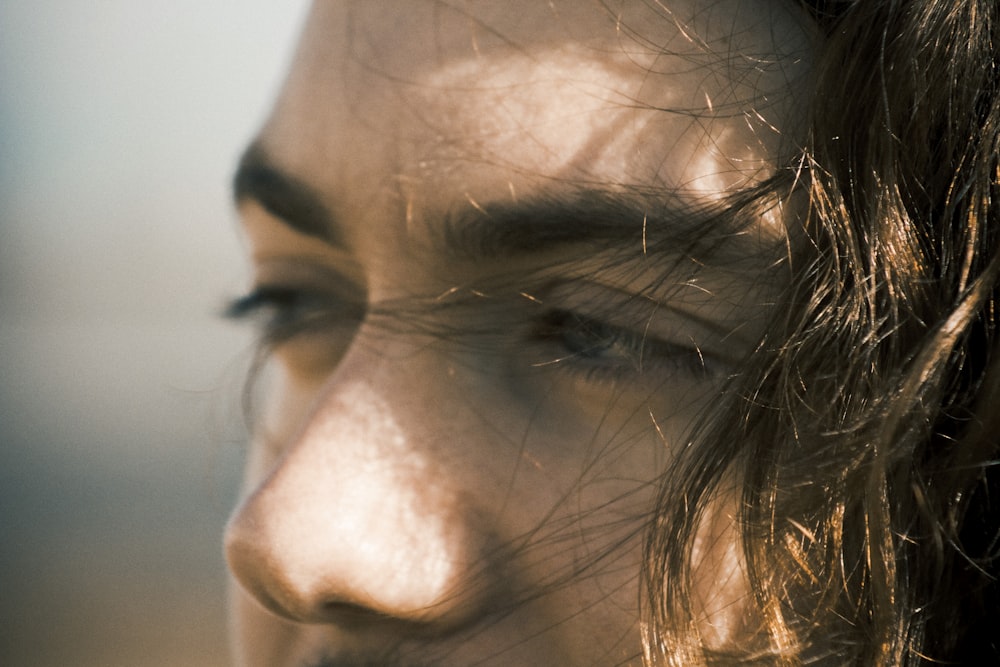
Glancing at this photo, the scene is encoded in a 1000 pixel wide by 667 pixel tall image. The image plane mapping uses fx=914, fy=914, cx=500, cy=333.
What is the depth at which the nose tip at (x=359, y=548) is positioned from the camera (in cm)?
61

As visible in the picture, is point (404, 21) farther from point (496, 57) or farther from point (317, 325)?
point (317, 325)

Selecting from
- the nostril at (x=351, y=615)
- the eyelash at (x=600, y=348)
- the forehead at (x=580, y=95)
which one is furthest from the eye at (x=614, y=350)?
the nostril at (x=351, y=615)

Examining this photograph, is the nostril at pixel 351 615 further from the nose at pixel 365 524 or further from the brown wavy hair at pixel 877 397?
the brown wavy hair at pixel 877 397

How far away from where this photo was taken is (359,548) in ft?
2.03

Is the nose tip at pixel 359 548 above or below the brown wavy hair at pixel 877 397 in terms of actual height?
below

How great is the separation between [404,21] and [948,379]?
1.38 ft

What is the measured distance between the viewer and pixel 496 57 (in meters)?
0.60

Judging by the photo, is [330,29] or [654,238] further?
[330,29]

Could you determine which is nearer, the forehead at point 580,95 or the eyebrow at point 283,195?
the forehead at point 580,95

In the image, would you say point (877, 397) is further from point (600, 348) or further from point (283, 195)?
point (283, 195)

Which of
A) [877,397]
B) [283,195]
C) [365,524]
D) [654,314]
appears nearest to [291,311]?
[283,195]

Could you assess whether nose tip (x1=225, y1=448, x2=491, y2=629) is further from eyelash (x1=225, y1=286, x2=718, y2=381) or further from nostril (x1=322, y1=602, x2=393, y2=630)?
eyelash (x1=225, y1=286, x2=718, y2=381)

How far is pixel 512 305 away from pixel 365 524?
0.18m

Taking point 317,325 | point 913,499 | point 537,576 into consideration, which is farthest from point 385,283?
point 913,499
